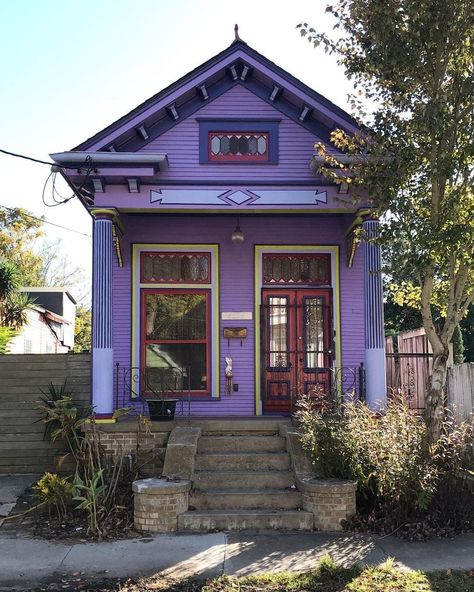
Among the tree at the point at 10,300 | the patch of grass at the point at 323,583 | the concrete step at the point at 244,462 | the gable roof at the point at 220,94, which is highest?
the gable roof at the point at 220,94

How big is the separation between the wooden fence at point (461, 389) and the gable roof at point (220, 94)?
404 cm

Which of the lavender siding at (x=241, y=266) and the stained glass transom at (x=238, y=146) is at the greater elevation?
the stained glass transom at (x=238, y=146)

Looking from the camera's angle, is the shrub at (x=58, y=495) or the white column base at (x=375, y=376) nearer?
the shrub at (x=58, y=495)

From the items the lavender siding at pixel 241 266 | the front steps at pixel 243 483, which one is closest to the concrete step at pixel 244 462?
the front steps at pixel 243 483

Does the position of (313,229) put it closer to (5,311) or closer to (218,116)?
(218,116)

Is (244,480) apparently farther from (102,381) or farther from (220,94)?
(220,94)

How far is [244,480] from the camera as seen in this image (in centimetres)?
795

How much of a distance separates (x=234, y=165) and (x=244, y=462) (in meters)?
4.51

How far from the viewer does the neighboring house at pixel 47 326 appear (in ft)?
59.6

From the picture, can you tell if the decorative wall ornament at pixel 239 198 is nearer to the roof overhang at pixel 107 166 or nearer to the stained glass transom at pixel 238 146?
the roof overhang at pixel 107 166

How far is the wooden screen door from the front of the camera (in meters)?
10.8

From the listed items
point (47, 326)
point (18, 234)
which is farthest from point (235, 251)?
point (18, 234)

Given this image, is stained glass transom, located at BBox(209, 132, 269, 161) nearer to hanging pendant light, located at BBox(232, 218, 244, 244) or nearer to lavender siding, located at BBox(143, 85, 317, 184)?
lavender siding, located at BBox(143, 85, 317, 184)

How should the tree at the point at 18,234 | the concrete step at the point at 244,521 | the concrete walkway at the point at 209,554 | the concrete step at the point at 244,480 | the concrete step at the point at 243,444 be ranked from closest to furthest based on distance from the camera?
1. the concrete walkway at the point at 209,554
2. the concrete step at the point at 244,521
3. the concrete step at the point at 244,480
4. the concrete step at the point at 243,444
5. the tree at the point at 18,234
